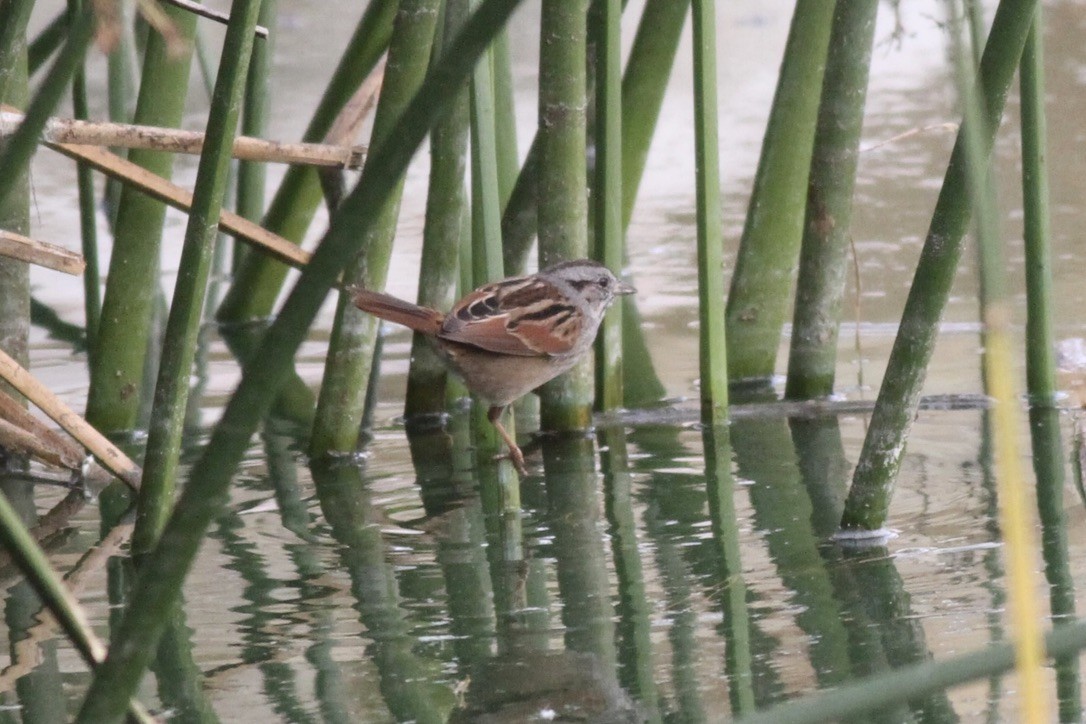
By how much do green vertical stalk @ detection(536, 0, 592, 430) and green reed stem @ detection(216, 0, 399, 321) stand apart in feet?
3.63

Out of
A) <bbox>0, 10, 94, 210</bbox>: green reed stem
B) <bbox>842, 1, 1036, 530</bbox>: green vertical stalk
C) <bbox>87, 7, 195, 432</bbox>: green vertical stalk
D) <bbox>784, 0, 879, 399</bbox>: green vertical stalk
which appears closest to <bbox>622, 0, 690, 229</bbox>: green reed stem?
<bbox>784, 0, 879, 399</bbox>: green vertical stalk

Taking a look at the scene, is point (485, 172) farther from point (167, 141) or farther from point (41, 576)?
point (41, 576)

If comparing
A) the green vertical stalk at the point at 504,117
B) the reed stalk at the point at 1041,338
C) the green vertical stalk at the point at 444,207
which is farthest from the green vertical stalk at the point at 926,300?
the green vertical stalk at the point at 504,117

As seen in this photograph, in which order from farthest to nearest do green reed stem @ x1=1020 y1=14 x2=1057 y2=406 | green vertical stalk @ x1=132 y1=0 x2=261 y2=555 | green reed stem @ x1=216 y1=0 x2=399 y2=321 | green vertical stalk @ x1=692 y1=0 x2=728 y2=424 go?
green reed stem @ x1=216 y1=0 x2=399 y2=321 → green vertical stalk @ x1=692 y1=0 x2=728 y2=424 → green reed stem @ x1=1020 y1=14 x2=1057 y2=406 → green vertical stalk @ x1=132 y1=0 x2=261 y2=555

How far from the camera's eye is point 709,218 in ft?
13.9

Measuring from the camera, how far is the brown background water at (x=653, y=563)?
2.85 metres

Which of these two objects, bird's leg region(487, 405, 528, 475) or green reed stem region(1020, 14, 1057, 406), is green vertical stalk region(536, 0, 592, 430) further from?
green reed stem region(1020, 14, 1057, 406)

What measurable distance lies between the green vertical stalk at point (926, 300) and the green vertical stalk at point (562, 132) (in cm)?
117

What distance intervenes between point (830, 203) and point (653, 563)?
1.51 m

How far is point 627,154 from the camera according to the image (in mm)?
5121

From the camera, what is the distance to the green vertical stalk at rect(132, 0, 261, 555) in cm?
308

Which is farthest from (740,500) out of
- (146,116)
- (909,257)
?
(909,257)

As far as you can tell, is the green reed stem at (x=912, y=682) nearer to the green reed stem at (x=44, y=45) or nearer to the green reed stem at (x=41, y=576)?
the green reed stem at (x=41, y=576)

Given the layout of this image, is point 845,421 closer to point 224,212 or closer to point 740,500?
point 740,500
